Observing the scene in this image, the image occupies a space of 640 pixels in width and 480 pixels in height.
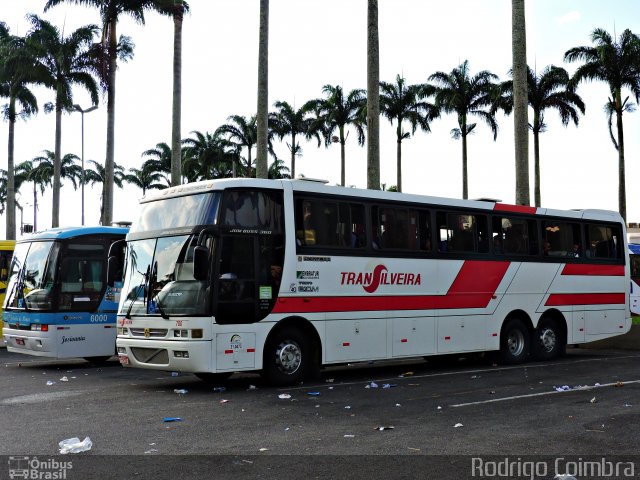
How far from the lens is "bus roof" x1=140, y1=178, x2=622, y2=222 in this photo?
42.3 feet

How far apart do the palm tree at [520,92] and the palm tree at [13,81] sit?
84.0 feet

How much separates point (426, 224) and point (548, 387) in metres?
4.35

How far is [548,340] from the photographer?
18.4m

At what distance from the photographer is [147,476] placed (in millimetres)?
6871

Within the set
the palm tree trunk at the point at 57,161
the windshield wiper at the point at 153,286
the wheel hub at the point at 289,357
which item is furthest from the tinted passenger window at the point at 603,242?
the palm tree trunk at the point at 57,161

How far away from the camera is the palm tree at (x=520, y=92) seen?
2170 cm

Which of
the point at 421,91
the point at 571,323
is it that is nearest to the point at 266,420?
the point at 571,323

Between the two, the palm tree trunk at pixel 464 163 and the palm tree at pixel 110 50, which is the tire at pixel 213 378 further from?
the palm tree trunk at pixel 464 163

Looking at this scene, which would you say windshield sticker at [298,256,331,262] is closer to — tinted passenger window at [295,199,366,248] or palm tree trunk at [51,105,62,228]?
tinted passenger window at [295,199,366,248]

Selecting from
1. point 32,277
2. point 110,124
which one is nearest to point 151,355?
point 32,277

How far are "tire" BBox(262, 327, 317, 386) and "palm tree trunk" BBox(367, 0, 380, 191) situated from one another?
9648 millimetres

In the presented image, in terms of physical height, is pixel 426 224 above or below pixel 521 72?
below

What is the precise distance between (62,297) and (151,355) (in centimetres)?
513

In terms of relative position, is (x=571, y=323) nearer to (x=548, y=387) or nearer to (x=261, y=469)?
(x=548, y=387)
